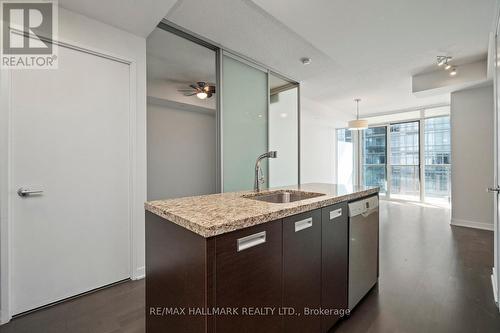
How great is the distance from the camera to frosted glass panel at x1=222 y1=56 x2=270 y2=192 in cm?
291

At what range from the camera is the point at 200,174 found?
4.40 meters

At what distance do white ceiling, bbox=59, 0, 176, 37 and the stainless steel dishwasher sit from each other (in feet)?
7.36

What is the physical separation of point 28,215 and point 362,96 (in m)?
5.87

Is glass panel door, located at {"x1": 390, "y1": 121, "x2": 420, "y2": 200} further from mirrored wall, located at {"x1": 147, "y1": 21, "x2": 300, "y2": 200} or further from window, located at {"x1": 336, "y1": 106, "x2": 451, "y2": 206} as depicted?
mirrored wall, located at {"x1": 147, "y1": 21, "x2": 300, "y2": 200}

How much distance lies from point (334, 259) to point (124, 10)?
2575 millimetres

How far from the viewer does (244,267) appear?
98 cm

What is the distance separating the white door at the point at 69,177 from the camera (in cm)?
175

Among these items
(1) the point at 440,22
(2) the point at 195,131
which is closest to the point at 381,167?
(1) the point at 440,22

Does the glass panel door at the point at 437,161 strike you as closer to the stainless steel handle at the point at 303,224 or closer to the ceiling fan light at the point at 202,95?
the ceiling fan light at the point at 202,95

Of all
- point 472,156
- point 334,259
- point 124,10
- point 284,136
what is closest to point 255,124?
point 284,136

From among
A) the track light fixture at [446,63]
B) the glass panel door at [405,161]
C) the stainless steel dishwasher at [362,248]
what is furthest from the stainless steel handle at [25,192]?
the glass panel door at [405,161]

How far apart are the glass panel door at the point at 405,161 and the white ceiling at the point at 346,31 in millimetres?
3140

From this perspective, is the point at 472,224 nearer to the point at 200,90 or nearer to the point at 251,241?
the point at 251,241

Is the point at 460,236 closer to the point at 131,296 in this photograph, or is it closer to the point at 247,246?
the point at 247,246
